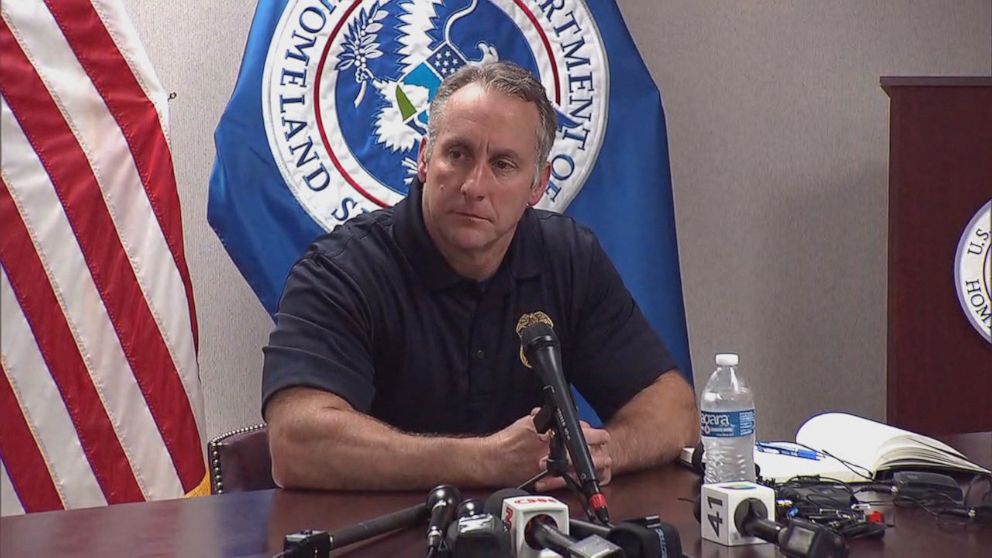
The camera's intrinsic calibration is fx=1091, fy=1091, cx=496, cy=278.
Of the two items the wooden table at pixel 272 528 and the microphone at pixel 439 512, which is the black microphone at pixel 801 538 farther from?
the microphone at pixel 439 512

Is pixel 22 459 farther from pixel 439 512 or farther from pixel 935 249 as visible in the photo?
pixel 935 249

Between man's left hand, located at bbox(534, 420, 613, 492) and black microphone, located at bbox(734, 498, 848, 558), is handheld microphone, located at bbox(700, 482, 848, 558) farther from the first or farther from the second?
man's left hand, located at bbox(534, 420, 613, 492)

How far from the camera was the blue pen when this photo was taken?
5.93 feet

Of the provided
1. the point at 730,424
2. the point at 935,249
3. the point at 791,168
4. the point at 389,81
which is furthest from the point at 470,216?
the point at 791,168

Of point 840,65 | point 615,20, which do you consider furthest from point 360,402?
point 840,65

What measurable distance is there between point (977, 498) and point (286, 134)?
179cm

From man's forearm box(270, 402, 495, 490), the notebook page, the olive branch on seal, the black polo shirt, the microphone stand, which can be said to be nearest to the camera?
the microphone stand

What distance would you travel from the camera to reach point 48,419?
Answer: 2254 mm

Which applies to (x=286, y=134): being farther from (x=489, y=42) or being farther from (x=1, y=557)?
(x=1, y=557)

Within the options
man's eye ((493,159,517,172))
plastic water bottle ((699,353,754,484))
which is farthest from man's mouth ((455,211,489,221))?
plastic water bottle ((699,353,754,484))

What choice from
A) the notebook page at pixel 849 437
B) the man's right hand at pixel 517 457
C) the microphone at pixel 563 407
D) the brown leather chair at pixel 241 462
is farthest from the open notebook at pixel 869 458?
the brown leather chair at pixel 241 462

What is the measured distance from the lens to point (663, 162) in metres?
3.01

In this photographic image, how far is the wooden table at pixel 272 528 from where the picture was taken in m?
1.28

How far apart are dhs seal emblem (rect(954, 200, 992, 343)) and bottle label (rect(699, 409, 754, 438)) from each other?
64.3 inches
